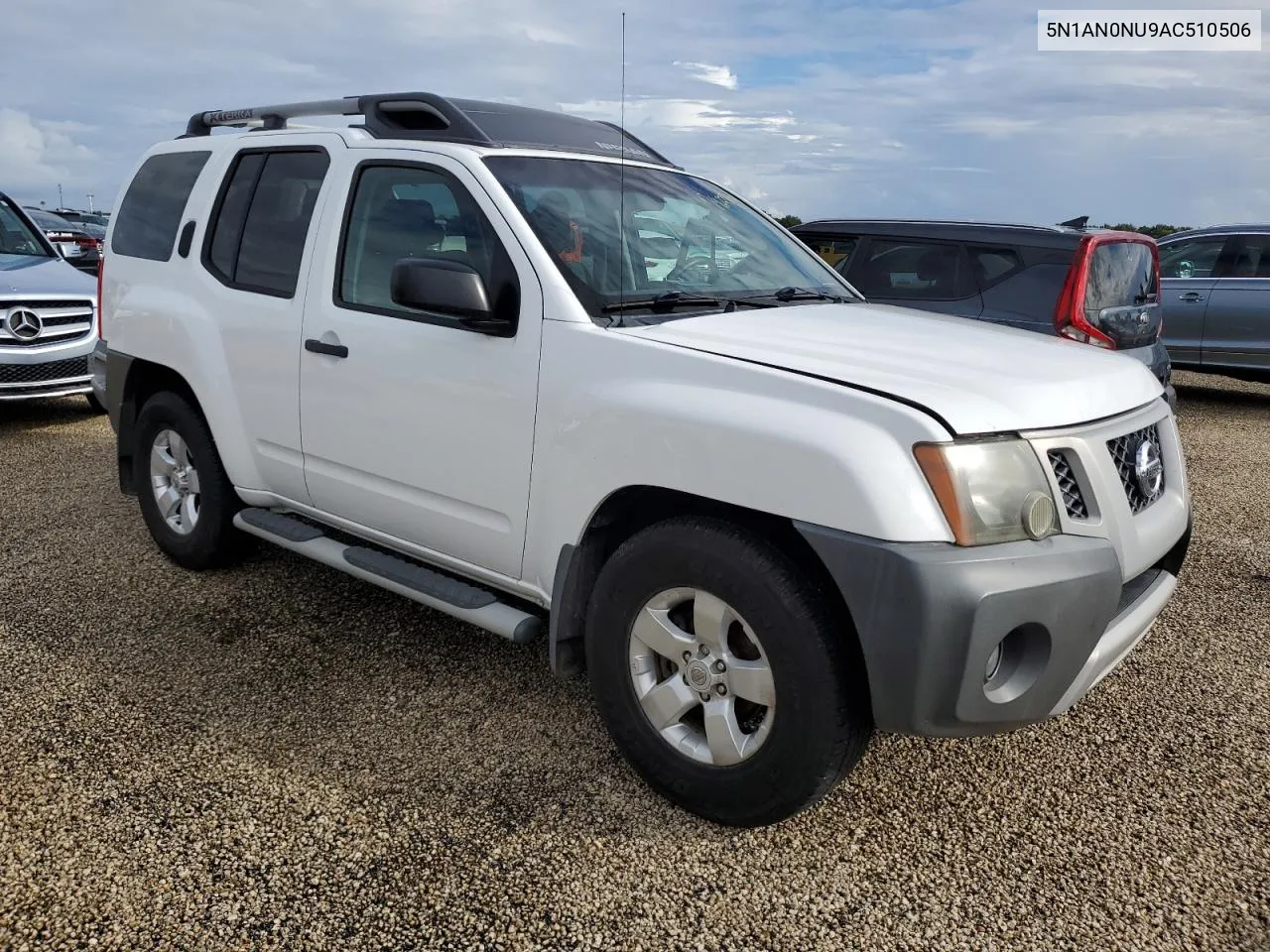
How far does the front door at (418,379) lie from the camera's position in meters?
3.05

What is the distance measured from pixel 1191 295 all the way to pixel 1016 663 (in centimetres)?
900

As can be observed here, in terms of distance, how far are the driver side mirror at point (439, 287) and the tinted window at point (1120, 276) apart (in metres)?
4.85

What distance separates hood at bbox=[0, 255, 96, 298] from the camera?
7.61m

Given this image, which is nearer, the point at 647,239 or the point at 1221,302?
the point at 647,239

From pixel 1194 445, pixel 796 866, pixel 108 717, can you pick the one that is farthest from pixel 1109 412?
pixel 1194 445

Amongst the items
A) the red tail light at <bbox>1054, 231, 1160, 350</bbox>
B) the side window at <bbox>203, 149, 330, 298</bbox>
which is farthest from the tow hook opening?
the red tail light at <bbox>1054, 231, 1160, 350</bbox>

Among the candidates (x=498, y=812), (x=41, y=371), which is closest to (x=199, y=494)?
(x=498, y=812)

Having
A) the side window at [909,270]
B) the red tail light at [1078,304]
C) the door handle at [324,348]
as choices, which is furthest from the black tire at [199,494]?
the red tail light at [1078,304]

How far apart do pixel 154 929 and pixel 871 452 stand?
1.96 metres

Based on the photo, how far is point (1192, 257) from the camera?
1002cm

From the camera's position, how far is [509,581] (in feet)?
10.4

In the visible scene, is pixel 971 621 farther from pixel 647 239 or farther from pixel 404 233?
pixel 404 233

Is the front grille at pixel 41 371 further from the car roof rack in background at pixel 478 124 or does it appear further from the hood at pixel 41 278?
the car roof rack in background at pixel 478 124

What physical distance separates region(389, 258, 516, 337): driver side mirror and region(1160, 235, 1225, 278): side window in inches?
363
